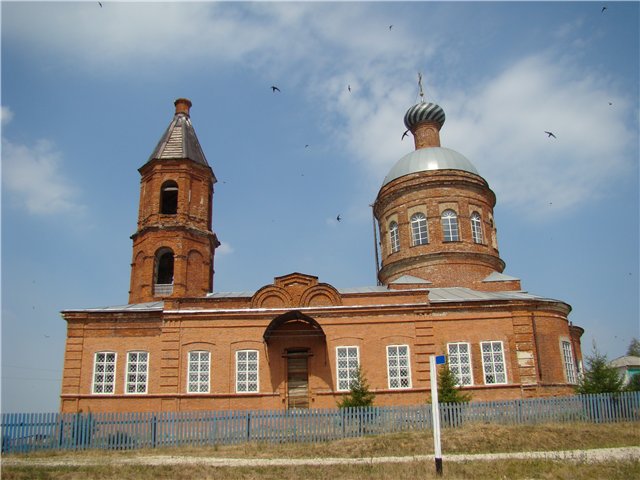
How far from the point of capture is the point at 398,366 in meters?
20.1

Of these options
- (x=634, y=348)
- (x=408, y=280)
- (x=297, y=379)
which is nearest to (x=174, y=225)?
(x=297, y=379)

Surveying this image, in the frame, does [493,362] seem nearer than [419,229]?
Yes

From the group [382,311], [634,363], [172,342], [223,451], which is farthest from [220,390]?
[634,363]

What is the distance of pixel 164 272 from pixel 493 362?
46.1 feet

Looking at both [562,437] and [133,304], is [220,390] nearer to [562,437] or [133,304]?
[133,304]

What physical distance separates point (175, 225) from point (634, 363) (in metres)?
38.3

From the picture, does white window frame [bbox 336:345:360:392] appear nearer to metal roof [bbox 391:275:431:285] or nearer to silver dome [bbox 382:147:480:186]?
metal roof [bbox 391:275:431:285]

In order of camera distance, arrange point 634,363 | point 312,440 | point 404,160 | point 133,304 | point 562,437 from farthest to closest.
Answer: point 634,363 → point 404,160 → point 133,304 → point 312,440 → point 562,437

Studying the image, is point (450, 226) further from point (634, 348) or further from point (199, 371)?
point (634, 348)

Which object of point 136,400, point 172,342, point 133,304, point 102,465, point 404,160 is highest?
point 404,160

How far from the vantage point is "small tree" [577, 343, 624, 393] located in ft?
61.1

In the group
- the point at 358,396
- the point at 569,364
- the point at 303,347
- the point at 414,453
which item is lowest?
the point at 414,453

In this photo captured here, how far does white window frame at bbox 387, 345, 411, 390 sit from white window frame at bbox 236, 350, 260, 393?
4706 millimetres

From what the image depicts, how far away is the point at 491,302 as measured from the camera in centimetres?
2078
